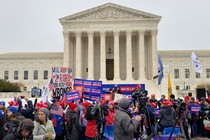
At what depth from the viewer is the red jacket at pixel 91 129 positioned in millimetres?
8500

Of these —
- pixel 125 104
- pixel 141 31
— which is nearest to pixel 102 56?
pixel 141 31

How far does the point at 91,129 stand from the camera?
28.0ft

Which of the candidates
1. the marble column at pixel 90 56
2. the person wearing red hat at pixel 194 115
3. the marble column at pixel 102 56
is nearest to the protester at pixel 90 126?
the person wearing red hat at pixel 194 115

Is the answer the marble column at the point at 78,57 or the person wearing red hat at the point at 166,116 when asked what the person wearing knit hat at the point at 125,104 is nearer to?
the person wearing red hat at the point at 166,116

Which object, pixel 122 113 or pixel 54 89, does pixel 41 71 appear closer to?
pixel 54 89

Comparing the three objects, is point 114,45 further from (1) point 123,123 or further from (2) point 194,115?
(1) point 123,123

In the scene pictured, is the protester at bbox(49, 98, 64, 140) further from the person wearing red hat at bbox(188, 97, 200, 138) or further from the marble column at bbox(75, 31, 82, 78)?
the marble column at bbox(75, 31, 82, 78)

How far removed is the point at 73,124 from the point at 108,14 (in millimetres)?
45234

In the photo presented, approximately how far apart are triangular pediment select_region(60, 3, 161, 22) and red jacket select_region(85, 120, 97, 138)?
45.2 meters

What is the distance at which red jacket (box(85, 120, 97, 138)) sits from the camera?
850cm

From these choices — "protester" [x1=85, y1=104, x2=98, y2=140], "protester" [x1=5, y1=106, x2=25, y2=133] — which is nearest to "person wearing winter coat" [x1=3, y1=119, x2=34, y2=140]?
"protester" [x1=5, y1=106, x2=25, y2=133]

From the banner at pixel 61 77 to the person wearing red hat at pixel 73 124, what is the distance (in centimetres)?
573

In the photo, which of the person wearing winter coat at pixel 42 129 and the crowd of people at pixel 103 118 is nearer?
the person wearing winter coat at pixel 42 129

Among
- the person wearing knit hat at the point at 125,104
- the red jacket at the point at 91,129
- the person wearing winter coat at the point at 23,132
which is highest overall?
the person wearing knit hat at the point at 125,104
